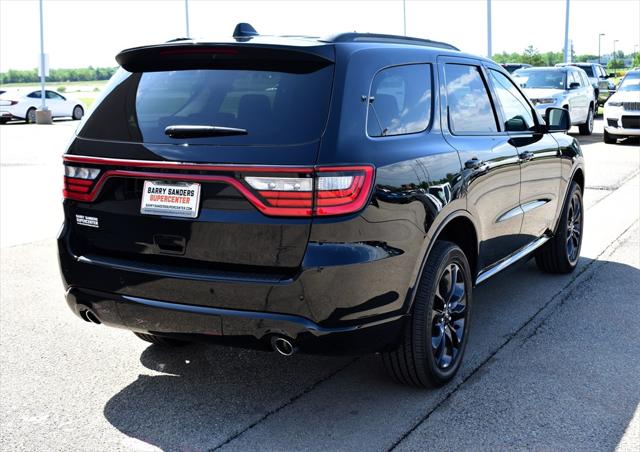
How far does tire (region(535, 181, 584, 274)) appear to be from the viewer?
6.47 meters

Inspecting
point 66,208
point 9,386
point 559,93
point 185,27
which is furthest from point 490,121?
point 185,27

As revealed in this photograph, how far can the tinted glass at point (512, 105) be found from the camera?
17.6ft

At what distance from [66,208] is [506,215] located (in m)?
2.69

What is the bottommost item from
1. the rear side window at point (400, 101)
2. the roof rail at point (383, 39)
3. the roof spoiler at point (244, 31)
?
the rear side window at point (400, 101)

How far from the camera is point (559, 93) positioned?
773 inches

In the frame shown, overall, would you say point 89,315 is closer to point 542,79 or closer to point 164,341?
point 164,341

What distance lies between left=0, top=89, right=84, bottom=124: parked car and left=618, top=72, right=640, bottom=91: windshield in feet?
73.2

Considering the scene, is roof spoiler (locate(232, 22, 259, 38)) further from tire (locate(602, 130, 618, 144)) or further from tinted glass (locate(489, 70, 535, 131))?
tire (locate(602, 130, 618, 144))

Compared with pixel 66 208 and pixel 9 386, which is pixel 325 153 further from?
pixel 9 386

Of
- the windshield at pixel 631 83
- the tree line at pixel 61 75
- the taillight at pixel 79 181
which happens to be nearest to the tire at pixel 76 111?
the windshield at pixel 631 83

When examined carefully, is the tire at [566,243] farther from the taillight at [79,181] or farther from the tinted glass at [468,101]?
the taillight at [79,181]

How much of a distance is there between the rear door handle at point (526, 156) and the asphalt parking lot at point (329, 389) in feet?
3.52

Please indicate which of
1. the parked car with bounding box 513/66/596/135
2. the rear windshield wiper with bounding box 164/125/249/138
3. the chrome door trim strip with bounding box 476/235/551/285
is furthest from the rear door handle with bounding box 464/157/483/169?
the parked car with bounding box 513/66/596/135

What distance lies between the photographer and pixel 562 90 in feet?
65.3
